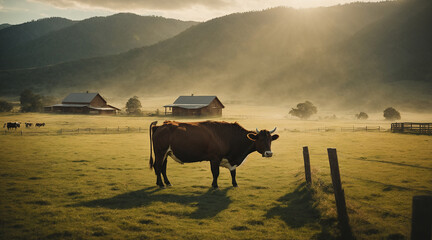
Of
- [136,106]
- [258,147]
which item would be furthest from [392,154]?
[136,106]

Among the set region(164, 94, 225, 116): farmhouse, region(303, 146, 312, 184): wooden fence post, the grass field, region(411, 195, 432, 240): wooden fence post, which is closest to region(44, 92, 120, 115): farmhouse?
region(164, 94, 225, 116): farmhouse

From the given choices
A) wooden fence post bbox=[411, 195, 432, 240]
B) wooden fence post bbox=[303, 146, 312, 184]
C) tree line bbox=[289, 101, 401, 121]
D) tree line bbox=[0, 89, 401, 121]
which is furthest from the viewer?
tree line bbox=[289, 101, 401, 121]

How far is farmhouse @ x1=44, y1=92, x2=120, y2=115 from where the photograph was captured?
82938mm

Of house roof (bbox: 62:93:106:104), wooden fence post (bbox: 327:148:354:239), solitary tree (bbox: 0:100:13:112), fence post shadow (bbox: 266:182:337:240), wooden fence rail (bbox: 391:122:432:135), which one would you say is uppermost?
house roof (bbox: 62:93:106:104)

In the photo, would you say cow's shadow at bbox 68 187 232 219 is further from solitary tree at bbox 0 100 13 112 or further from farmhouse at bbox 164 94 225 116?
solitary tree at bbox 0 100 13 112

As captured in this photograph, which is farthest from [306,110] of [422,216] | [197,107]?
[422,216]

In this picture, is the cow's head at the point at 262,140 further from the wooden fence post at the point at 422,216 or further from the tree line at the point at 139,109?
the tree line at the point at 139,109

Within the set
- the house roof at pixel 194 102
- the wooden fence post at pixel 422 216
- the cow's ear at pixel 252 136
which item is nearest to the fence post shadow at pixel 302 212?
the cow's ear at pixel 252 136

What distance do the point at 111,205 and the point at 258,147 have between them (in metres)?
6.04

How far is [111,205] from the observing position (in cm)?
1029

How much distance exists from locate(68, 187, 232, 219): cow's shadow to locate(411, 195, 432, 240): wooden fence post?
18.4 ft

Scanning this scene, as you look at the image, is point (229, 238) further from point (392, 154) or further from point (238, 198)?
point (392, 154)

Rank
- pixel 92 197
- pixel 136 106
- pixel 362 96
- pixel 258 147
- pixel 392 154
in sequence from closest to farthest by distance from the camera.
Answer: pixel 92 197 → pixel 258 147 → pixel 392 154 → pixel 136 106 → pixel 362 96

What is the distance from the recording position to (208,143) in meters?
12.1
